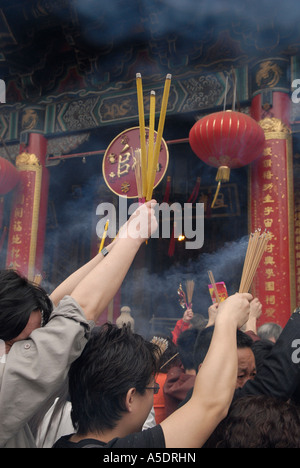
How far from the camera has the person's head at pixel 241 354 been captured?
142 cm

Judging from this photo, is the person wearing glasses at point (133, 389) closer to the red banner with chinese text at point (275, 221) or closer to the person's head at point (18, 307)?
the person's head at point (18, 307)

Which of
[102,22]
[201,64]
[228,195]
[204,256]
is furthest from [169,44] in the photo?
[204,256]

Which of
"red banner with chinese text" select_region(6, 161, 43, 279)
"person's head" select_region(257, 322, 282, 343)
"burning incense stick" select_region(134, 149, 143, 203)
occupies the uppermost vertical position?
"red banner with chinese text" select_region(6, 161, 43, 279)

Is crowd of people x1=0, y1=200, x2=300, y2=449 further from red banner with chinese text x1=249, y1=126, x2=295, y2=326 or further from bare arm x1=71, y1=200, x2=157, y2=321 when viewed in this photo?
red banner with chinese text x1=249, y1=126, x2=295, y2=326

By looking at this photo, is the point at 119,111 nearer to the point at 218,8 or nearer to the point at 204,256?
the point at 218,8

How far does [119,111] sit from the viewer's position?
526 cm

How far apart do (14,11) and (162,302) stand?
14.6 ft

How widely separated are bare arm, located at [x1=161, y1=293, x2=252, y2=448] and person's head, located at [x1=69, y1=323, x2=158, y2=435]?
0.13 meters

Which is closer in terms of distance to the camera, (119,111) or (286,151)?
(286,151)

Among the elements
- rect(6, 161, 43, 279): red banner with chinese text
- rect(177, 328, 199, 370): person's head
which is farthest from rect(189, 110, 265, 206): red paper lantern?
rect(6, 161, 43, 279): red banner with chinese text

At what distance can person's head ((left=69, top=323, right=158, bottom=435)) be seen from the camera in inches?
35.4

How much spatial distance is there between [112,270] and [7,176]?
4.64m

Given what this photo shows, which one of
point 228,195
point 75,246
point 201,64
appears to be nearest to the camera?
point 201,64

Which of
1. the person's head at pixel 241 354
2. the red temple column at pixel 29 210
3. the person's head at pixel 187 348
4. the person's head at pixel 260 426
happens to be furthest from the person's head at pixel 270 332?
the red temple column at pixel 29 210
